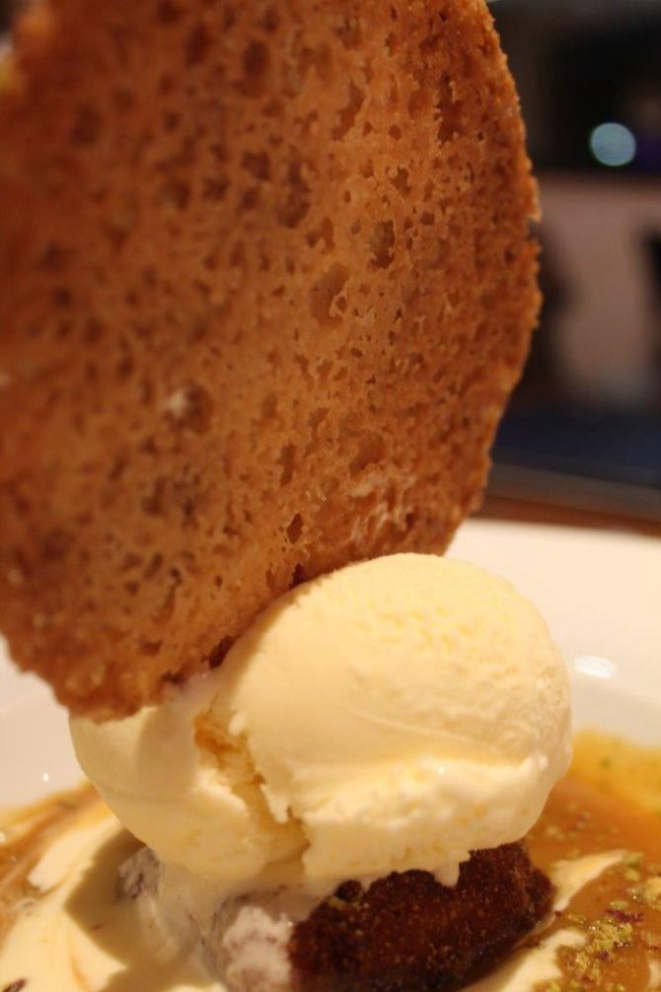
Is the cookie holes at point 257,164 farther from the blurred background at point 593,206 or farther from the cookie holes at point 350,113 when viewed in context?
the blurred background at point 593,206

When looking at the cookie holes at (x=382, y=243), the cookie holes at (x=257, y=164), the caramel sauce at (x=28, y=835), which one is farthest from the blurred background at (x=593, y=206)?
the cookie holes at (x=257, y=164)

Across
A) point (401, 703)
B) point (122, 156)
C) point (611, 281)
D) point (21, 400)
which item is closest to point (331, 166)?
point (122, 156)

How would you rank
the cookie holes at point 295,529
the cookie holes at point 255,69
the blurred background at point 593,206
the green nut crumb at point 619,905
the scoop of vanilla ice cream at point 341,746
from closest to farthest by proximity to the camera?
1. the cookie holes at point 255,69
2. the scoop of vanilla ice cream at point 341,746
3. the cookie holes at point 295,529
4. the green nut crumb at point 619,905
5. the blurred background at point 593,206

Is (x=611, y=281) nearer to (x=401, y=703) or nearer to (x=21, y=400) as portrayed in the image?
(x=401, y=703)

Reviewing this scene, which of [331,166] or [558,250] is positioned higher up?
[331,166]

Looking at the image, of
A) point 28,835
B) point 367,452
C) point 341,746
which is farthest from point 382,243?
point 28,835

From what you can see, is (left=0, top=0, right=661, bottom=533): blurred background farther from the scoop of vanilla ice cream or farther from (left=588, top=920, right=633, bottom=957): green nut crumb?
the scoop of vanilla ice cream

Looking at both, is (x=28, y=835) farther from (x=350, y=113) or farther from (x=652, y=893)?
(x=350, y=113)
